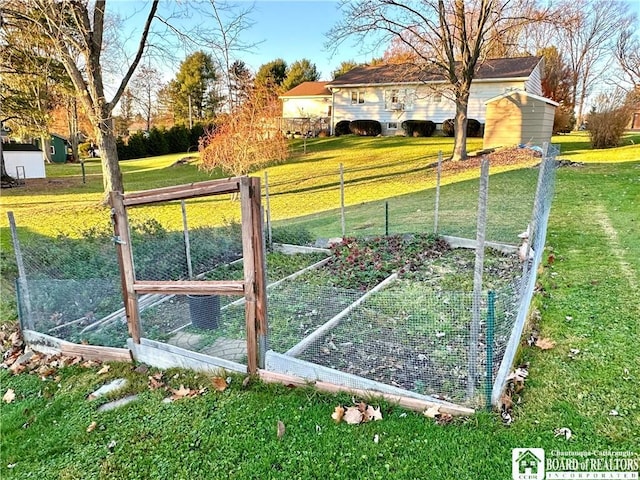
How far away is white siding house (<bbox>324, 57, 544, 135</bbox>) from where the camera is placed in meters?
22.7

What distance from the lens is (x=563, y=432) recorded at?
7.91ft

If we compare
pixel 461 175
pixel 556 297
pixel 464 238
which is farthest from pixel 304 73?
pixel 556 297

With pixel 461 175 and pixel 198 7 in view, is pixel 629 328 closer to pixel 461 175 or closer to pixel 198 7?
pixel 198 7

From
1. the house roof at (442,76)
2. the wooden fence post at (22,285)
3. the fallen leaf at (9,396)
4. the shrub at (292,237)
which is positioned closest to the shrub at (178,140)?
the house roof at (442,76)

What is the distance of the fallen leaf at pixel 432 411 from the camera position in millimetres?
2613

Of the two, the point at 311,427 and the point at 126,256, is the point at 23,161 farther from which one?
the point at 311,427

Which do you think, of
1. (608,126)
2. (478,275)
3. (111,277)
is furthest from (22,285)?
(608,126)

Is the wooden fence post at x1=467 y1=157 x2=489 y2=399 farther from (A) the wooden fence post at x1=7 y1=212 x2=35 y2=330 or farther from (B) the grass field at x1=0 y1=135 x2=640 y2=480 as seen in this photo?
(A) the wooden fence post at x1=7 y1=212 x2=35 y2=330

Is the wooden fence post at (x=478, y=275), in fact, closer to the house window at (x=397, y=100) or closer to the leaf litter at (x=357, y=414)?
the leaf litter at (x=357, y=414)

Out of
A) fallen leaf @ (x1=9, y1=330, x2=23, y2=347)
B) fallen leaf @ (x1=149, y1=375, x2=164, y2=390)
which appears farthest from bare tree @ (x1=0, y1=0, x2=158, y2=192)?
fallen leaf @ (x1=149, y1=375, x2=164, y2=390)

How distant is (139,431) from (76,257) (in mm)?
3528

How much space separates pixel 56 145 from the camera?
33406 millimetres

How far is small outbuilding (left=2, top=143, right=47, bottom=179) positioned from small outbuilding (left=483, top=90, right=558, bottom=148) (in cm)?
2216

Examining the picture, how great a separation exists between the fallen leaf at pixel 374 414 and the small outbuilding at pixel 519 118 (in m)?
16.1
